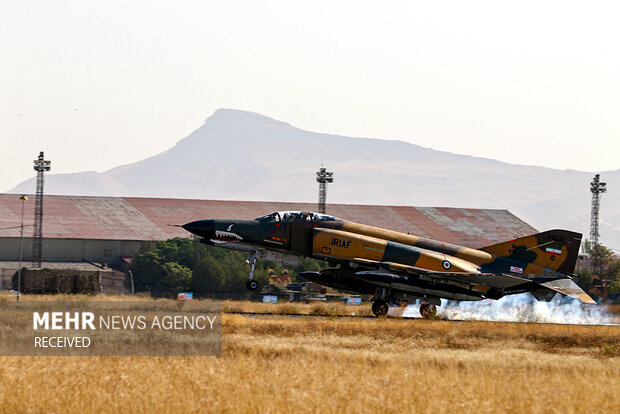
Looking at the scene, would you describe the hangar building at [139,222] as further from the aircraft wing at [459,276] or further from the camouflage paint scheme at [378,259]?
the aircraft wing at [459,276]

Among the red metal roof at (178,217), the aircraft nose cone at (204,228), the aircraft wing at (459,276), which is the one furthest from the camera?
the red metal roof at (178,217)

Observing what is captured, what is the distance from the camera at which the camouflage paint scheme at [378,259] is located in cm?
3425

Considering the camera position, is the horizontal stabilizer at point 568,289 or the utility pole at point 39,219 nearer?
the horizontal stabilizer at point 568,289

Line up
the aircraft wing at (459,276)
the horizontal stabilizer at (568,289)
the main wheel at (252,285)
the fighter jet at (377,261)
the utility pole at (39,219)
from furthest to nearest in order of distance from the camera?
the utility pole at (39,219), the horizontal stabilizer at (568,289), the fighter jet at (377,261), the main wheel at (252,285), the aircraft wing at (459,276)

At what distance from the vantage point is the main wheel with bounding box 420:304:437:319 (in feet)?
114

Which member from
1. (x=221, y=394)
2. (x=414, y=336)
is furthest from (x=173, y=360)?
(x=414, y=336)

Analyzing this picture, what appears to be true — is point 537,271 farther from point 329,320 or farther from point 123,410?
point 123,410

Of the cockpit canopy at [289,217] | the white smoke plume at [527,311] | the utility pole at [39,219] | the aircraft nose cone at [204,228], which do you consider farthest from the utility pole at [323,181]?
the aircraft nose cone at [204,228]

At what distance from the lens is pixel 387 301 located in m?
34.9

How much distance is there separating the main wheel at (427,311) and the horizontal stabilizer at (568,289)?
4674 mm

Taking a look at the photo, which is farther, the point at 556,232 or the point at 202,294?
the point at 202,294

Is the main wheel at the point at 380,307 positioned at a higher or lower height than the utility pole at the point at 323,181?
lower

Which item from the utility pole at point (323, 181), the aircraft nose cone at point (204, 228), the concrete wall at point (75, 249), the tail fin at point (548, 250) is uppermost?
the utility pole at point (323, 181)

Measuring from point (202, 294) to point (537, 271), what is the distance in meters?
32.9
